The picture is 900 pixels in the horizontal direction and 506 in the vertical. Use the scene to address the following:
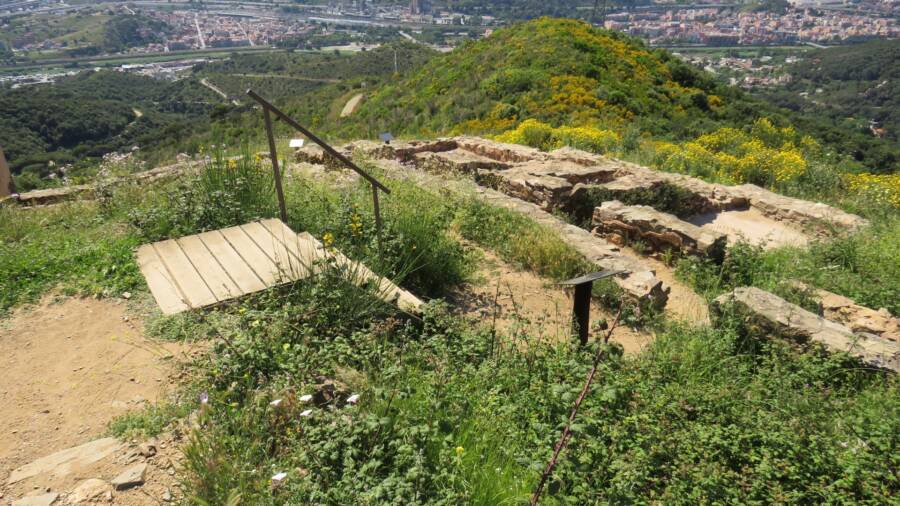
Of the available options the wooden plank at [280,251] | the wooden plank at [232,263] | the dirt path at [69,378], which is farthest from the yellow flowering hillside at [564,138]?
the dirt path at [69,378]

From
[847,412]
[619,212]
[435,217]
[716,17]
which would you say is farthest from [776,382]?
[716,17]

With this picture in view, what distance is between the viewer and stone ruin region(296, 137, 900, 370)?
4.67 metres

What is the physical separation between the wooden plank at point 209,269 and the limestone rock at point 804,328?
4.56 metres

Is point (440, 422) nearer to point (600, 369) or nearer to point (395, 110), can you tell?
point (600, 369)

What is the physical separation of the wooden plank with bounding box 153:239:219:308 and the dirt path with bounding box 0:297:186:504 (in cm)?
45

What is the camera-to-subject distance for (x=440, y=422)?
282cm

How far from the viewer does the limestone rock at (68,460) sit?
2605mm

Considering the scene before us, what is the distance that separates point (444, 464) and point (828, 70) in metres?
68.7

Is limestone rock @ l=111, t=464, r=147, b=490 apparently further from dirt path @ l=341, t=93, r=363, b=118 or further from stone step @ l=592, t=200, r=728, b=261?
dirt path @ l=341, t=93, r=363, b=118

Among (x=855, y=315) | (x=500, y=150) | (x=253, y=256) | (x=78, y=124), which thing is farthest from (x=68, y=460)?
(x=78, y=124)

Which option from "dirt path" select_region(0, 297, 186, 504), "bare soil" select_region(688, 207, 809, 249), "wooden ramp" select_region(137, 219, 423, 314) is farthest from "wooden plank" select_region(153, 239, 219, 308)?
"bare soil" select_region(688, 207, 809, 249)

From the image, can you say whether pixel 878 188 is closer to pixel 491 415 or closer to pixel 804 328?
pixel 804 328

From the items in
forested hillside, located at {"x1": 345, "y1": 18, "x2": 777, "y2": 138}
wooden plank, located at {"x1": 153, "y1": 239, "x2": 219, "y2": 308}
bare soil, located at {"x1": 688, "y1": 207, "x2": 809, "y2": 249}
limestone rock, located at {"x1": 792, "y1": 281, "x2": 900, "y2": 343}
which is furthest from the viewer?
forested hillside, located at {"x1": 345, "y1": 18, "x2": 777, "y2": 138}

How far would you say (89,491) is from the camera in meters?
2.46
